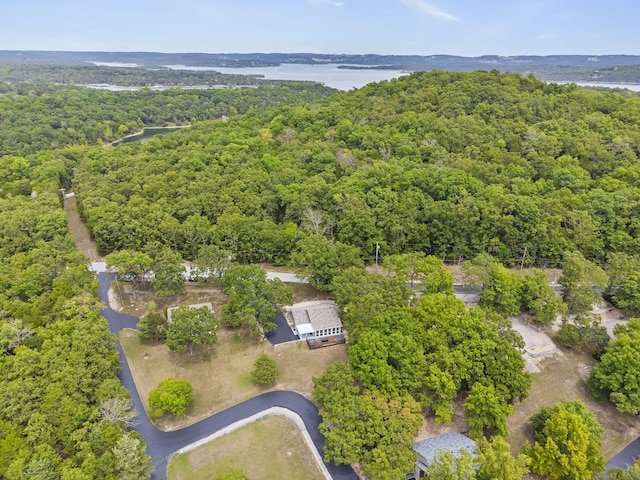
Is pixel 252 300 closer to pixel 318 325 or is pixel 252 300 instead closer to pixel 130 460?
pixel 318 325

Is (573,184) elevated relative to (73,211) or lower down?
elevated

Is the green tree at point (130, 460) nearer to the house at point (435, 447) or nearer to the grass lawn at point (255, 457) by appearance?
the grass lawn at point (255, 457)

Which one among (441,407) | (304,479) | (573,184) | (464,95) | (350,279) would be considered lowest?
(304,479)

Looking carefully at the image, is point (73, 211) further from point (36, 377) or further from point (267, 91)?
point (267, 91)

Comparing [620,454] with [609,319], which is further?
[609,319]

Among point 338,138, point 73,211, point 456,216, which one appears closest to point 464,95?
point 338,138

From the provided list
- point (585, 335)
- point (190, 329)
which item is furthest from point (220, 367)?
point (585, 335)

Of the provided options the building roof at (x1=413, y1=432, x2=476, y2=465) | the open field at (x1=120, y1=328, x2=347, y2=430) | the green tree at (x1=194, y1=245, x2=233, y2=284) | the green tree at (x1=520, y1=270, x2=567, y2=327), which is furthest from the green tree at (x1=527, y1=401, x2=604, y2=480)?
the green tree at (x1=194, y1=245, x2=233, y2=284)
